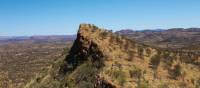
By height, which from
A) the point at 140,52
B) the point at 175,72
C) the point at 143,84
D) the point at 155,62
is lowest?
the point at 143,84

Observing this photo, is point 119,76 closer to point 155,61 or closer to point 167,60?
point 155,61

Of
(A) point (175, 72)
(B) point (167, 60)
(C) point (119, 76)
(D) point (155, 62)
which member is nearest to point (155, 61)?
(D) point (155, 62)

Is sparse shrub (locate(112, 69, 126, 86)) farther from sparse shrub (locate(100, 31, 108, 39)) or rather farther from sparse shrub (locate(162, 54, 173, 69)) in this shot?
sparse shrub (locate(100, 31, 108, 39))

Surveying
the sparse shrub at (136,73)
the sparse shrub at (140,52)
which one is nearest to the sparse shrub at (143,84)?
the sparse shrub at (136,73)

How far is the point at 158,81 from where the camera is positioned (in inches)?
682

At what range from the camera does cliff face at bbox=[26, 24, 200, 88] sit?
17016mm

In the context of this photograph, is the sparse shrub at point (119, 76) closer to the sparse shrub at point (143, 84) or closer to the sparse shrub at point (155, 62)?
the sparse shrub at point (143, 84)

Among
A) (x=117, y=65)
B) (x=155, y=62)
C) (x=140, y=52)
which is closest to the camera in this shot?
(x=117, y=65)

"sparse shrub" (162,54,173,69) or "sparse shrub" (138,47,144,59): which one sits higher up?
"sparse shrub" (138,47,144,59)

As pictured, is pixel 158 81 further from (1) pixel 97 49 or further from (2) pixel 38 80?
(2) pixel 38 80

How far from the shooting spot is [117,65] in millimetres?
17484

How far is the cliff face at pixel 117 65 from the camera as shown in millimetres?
17016

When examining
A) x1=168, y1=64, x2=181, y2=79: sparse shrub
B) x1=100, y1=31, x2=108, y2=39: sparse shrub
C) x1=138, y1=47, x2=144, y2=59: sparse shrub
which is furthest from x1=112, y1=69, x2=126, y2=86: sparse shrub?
x1=100, y1=31, x2=108, y2=39: sparse shrub

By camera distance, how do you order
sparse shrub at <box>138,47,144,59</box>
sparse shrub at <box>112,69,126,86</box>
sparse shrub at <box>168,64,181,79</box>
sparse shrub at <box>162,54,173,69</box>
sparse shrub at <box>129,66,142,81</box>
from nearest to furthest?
sparse shrub at <box>112,69,126,86</box> < sparse shrub at <box>129,66,142,81</box> < sparse shrub at <box>168,64,181,79</box> < sparse shrub at <box>162,54,173,69</box> < sparse shrub at <box>138,47,144,59</box>
